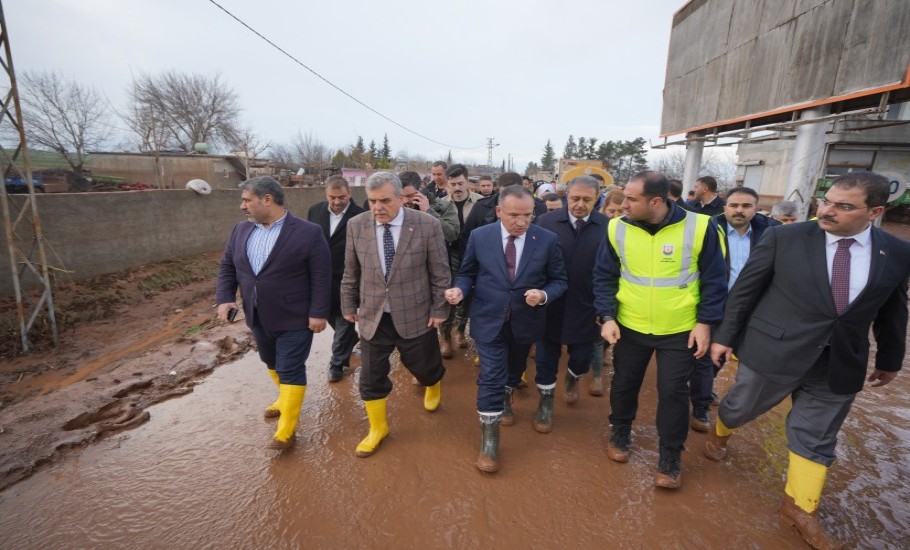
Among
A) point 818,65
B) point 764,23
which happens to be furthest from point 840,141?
point 818,65

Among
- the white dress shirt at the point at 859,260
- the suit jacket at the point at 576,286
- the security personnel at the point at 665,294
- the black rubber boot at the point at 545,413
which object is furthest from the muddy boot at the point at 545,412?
the white dress shirt at the point at 859,260

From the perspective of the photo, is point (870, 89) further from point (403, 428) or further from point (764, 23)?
point (403, 428)

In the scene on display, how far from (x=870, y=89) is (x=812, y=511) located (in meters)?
8.92

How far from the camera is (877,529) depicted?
92.4 inches

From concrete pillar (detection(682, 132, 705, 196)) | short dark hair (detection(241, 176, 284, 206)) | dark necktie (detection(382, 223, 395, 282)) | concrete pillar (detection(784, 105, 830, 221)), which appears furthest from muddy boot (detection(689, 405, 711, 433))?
concrete pillar (detection(682, 132, 705, 196))

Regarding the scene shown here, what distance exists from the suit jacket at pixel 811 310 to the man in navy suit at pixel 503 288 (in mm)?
1161

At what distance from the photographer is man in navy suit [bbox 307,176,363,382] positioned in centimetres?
388

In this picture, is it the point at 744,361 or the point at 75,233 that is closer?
the point at 744,361

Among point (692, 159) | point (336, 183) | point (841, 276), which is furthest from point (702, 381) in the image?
point (692, 159)

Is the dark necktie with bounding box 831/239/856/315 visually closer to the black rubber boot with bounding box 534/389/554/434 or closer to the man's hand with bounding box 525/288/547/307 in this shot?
the man's hand with bounding box 525/288/547/307

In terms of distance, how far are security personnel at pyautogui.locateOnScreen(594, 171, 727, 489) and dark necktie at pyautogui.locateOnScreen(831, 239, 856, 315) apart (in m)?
0.49

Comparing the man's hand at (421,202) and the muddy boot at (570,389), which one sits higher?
the man's hand at (421,202)

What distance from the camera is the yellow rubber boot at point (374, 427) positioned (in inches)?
117

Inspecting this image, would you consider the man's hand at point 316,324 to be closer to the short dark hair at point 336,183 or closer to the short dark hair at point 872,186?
the short dark hair at point 336,183
